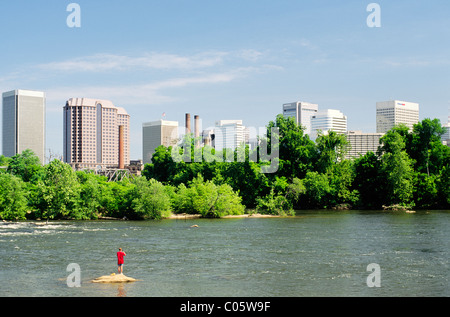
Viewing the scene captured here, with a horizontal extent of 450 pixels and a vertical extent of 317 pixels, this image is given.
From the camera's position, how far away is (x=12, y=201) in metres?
A: 70.1

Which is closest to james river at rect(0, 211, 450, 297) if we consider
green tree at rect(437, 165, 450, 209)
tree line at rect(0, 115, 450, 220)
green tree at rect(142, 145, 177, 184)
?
tree line at rect(0, 115, 450, 220)

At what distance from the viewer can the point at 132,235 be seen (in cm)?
5053

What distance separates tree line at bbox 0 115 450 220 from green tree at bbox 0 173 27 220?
0.13 meters

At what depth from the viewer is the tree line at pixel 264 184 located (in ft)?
236

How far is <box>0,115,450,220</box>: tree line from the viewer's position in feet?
236

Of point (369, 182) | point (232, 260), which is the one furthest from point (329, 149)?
point (232, 260)

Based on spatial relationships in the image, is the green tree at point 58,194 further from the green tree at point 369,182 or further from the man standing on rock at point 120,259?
the green tree at point 369,182

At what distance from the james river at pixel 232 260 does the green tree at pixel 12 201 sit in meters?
12.5

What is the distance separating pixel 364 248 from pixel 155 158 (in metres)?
79.6

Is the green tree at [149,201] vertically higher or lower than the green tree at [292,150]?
lower

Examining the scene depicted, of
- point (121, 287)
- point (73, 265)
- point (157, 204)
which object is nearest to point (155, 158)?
point (157, 204)

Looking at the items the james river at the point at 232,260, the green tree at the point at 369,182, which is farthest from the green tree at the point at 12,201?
the green tree at the point at 369,182
